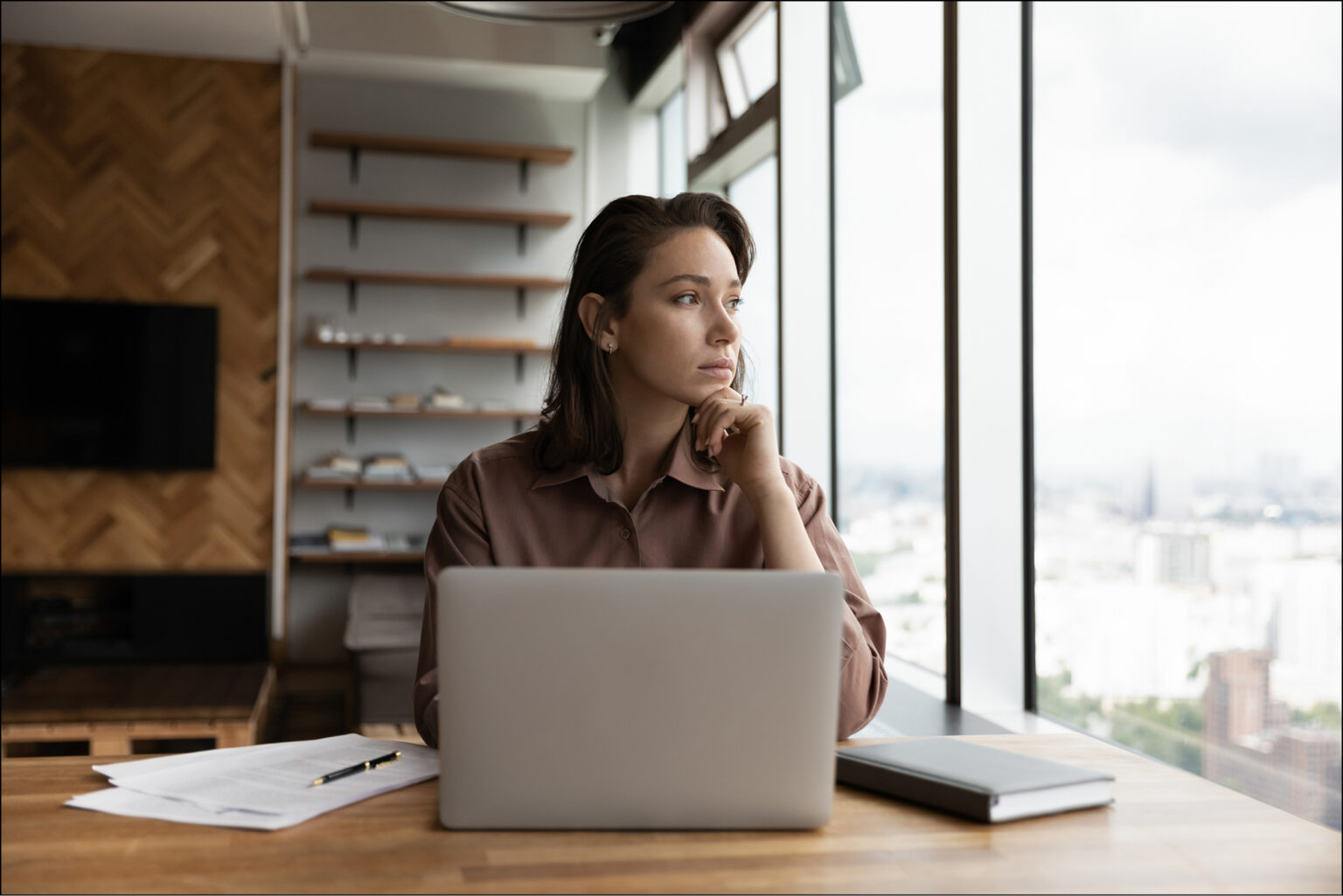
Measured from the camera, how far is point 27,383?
15.7 feet

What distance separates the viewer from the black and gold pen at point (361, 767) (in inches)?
40.7

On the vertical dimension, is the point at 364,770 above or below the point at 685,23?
below

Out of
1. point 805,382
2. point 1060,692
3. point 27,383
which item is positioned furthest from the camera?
point 27,383

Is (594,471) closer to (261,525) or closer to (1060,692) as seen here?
(1060,692)

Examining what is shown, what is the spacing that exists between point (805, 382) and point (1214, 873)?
3047 mm

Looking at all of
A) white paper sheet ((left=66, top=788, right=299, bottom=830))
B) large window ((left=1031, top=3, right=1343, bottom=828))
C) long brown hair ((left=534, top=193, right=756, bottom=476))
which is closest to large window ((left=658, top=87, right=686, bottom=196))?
large window ((left=1031, top=3, right=1343, bottom=828))

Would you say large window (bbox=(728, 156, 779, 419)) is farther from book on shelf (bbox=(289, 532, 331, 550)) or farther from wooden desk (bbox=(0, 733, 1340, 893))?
wooden desk (bbox=(0, 733, 1340, 893))

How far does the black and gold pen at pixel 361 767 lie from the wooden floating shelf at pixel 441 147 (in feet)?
14.8

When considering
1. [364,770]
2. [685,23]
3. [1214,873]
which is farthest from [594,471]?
[685,23]

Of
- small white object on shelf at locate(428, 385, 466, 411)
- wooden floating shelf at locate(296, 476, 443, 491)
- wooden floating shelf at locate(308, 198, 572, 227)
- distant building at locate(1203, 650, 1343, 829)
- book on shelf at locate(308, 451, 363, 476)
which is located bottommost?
distant building at locate(1203, 650, 1343, 829)

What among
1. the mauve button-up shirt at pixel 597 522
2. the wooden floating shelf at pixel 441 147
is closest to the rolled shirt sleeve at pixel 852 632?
the mauve button-up shirt at pixel 597 522

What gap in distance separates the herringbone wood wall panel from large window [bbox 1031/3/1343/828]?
3.62 m

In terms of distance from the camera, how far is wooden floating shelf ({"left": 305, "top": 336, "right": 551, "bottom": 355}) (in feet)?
16.6

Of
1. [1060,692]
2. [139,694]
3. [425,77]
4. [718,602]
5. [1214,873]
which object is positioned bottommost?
[139,694]
